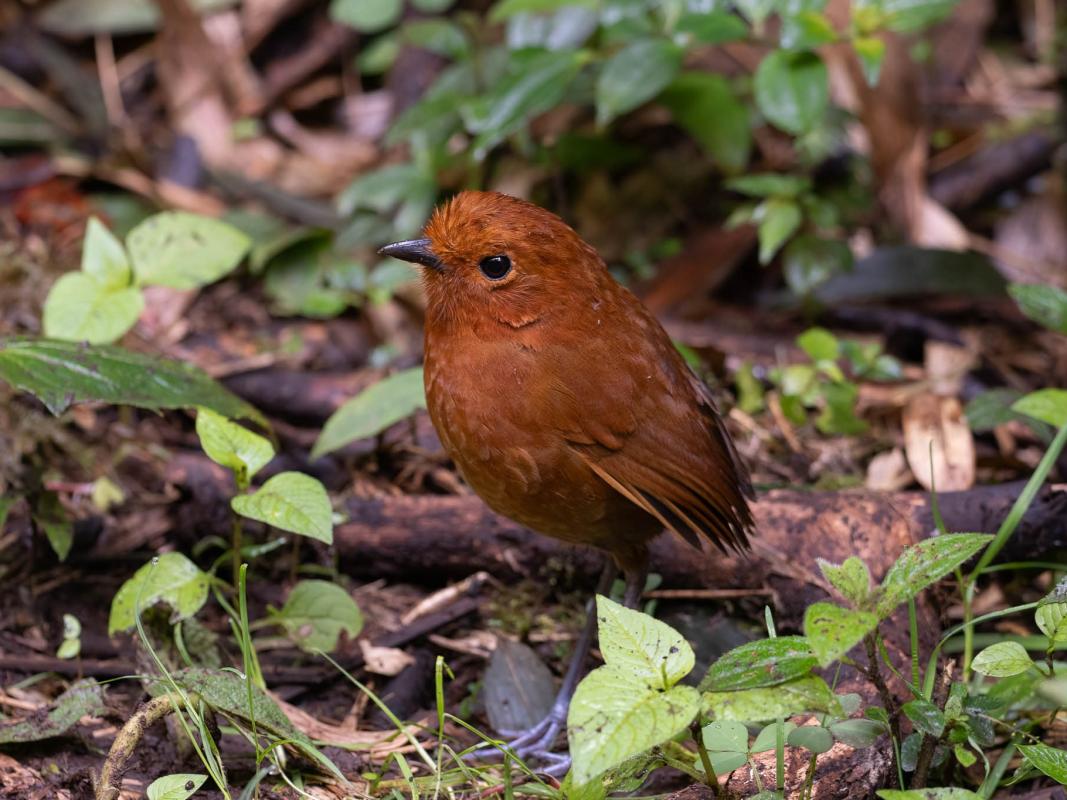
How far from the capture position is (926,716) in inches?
97.3

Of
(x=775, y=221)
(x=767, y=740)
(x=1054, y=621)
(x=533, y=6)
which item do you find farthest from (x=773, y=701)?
(x=533, y=6)

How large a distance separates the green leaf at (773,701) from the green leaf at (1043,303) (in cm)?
185

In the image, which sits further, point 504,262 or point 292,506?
point 504,262

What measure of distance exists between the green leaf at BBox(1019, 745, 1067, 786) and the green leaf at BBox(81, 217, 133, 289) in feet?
9.24

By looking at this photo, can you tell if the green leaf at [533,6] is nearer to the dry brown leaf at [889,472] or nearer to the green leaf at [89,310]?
the green leaf at [89,310]

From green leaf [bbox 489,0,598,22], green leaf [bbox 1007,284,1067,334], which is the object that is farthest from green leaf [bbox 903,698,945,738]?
green leaf [bbox 489,0,598,22]

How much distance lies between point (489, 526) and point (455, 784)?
103 cm

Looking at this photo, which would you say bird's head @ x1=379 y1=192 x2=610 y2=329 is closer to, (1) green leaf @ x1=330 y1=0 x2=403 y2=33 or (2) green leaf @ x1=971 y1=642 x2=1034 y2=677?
(2) green leaf @ x1=971 y1=642 x2=1034 y2=677

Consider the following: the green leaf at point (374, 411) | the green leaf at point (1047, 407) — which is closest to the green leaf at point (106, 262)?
the green leaf at point (374, 411)

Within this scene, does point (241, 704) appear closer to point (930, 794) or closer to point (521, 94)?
point (930, 794)

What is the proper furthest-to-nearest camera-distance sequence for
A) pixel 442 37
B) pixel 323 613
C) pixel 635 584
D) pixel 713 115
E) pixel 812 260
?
pixel 442 37
pixel 713 115
pixel 812 260
pixel 635 584
pixel 323 613

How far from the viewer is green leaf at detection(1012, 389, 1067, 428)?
327 cm

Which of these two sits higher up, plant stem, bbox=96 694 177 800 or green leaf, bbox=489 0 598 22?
green leaf, bbox=489 0 598 22

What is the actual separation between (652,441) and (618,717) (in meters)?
1.04
